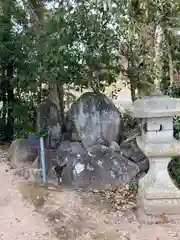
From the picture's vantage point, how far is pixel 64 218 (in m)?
2.92

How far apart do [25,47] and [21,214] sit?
107 inches

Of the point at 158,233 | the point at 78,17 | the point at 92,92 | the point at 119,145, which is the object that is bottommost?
the point at 158,233

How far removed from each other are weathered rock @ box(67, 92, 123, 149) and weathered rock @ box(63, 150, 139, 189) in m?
0.46

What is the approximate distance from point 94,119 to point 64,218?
1612 millimetres

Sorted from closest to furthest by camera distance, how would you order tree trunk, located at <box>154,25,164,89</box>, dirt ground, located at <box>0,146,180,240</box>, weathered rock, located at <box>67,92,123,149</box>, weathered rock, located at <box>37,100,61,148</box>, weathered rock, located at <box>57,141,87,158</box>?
dirt ground, located at <box>0,146,180,240</box> < weathered rock, located at <box>57,141,87,158</box> < weathered rock, located at <box>67,92,123,149</box> < weathered rock, located at <box>37,100,61,148</box> < tree trunk, located at <box>154,25,164,89</box>

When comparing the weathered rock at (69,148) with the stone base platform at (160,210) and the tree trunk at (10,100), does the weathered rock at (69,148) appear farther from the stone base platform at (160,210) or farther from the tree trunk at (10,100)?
the tree trunk at (10,100)

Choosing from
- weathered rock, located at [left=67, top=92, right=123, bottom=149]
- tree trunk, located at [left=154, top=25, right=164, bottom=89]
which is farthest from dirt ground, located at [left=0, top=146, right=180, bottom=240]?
tree trunk, located at [left=154, top=25, right=164, bottom=89]

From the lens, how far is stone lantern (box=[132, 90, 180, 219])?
292cm

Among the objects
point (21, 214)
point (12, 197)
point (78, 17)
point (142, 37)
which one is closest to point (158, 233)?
point (21, 214)

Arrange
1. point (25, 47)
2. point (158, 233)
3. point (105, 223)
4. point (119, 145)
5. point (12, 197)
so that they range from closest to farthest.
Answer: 1. point (158, 233)
2. point (105, 223)
3. point (12, 197)
4. point (119, 145)
5. point (25, 47)

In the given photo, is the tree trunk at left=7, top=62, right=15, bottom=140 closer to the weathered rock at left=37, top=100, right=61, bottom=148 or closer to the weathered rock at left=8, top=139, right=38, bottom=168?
the weathered rock at left=37, top=100, right=61, bottom=148

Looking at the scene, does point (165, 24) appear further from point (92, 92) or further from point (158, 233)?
point (158, 233)

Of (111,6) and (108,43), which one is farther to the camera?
(108,43)

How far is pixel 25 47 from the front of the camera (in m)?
Result: 4.63
